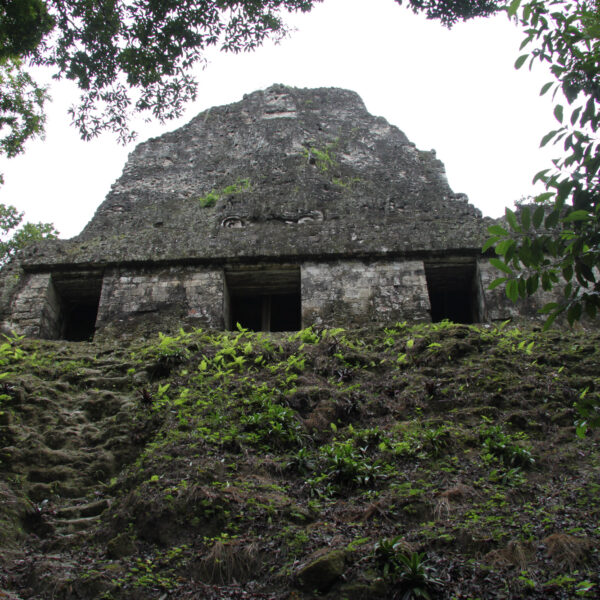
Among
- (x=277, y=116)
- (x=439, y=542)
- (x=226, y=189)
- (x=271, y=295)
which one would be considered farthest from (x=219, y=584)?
(x=277, y=116)

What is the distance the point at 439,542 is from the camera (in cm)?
380

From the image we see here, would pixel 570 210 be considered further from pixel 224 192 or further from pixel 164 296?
A: pixel 224 192

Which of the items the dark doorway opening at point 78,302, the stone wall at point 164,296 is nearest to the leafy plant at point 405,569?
the stone wall at point 164,296

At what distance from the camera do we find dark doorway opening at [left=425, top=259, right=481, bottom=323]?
9.42 meters

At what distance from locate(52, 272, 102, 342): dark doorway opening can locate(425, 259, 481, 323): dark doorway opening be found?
538 centimetres

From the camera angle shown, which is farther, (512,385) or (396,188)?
(396,188)

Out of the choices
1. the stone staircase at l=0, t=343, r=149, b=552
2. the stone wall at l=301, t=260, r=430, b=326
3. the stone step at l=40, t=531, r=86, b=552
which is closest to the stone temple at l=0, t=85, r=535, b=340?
the stone wall at l=301, t=260, r=430, b=326

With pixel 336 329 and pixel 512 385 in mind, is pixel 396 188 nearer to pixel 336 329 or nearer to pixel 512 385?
pixel 336 329

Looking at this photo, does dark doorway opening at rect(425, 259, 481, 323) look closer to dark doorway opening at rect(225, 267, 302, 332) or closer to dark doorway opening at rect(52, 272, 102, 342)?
dark doorway opening at rect(225, 267, 302, 332)

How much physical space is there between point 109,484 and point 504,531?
308 centimetres

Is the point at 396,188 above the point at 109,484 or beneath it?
above

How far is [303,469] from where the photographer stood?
16.2 ft

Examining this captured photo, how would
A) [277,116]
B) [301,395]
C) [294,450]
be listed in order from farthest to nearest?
[277,116], [301,395], [294,450]

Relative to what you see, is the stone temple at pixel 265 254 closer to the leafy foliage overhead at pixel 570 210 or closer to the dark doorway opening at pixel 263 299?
the dark doorway opening at pixel 263 299
